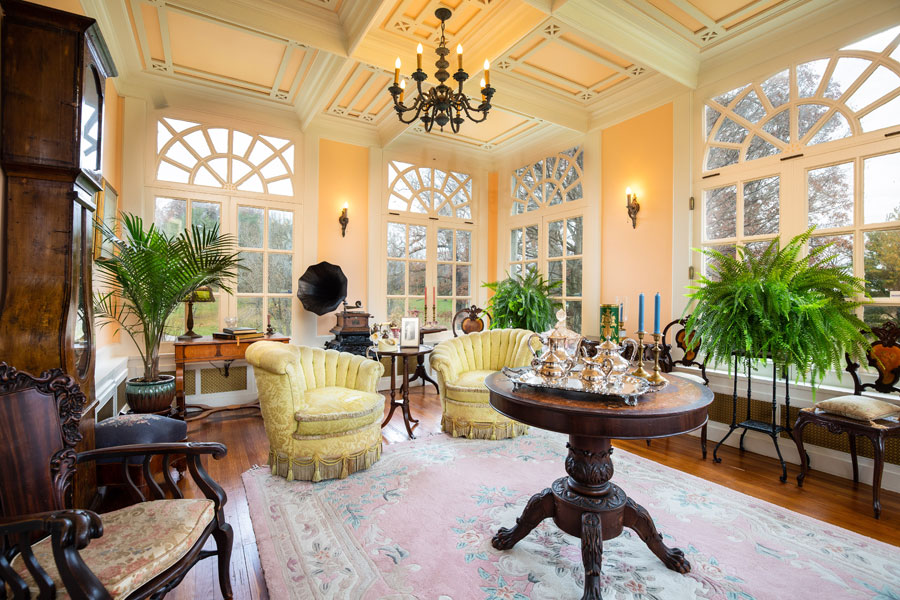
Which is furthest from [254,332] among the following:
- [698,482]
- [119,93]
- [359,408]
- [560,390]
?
[698,482]

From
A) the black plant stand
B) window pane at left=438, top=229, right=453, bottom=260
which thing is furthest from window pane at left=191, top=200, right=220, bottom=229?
the black plant stand

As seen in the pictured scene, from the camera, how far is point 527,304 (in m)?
4.93

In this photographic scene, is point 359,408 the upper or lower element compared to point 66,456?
lower

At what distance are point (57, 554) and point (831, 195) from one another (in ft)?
15.0

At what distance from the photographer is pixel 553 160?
5312mm

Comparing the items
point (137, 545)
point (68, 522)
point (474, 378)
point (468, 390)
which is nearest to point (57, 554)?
point (68, 522)

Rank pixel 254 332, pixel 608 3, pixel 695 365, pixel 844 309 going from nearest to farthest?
pixel 844 309 < pixel 608 3 < pixel 695 365 < pixel 254 332

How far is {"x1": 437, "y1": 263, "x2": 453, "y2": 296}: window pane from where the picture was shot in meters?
5.83

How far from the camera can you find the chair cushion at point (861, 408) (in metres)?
2.45

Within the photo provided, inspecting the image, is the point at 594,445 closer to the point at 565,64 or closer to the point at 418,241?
the point at 565,64

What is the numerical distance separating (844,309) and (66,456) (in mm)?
4186

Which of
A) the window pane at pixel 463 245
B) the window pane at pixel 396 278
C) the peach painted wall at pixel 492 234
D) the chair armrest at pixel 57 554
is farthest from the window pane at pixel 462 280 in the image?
the chair armrest at pixel 57 554

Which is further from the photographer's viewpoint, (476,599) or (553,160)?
(553,160)

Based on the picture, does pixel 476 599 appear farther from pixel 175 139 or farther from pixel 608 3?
pixel 175 139
